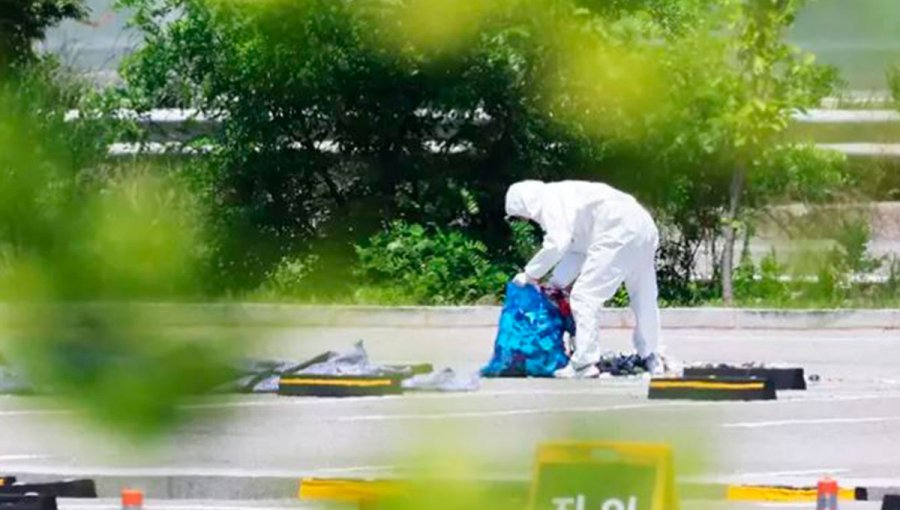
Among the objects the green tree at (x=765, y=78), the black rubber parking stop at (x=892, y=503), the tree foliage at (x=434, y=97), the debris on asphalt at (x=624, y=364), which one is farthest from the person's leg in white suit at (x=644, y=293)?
the tree foliage at (x=434, y=97)

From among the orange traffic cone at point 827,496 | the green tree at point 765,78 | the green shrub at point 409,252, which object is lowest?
the orange traffic cone at point 827,496

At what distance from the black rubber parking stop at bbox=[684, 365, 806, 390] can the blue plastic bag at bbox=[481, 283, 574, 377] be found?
28.6 inches

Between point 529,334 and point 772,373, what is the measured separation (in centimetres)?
126

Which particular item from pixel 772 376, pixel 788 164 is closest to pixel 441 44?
pixel 788 164

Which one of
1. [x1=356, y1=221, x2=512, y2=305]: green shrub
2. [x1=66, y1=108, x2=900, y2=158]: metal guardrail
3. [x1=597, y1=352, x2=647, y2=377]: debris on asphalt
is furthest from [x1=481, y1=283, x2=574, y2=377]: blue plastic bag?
[x1=66, y1=108, x2=900, y2=158]: metal guardrail

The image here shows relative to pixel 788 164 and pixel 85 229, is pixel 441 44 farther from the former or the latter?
pixel 788 164

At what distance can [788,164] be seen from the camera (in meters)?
2.03

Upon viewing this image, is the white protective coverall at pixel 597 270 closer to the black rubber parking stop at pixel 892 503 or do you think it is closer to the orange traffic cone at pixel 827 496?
the black rubber parking stop at pixel 892 503

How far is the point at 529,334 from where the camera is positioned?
38.4 ft

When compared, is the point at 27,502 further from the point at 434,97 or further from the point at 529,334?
the point at 529,334

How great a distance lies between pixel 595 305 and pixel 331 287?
10331 millimetres

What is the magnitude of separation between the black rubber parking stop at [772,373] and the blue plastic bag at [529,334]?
2.38 ft

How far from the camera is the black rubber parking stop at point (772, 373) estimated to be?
11188mm

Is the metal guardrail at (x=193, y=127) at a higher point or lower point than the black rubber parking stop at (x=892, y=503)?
higher
